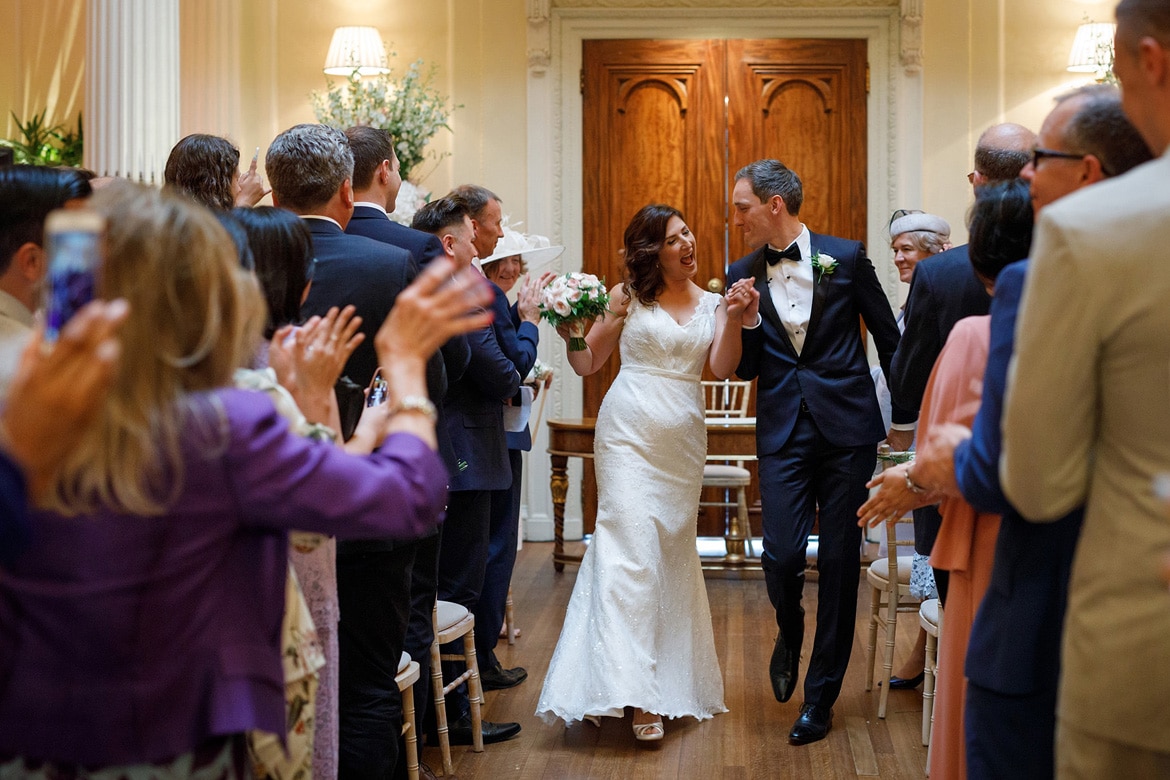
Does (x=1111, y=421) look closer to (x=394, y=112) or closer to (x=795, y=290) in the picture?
(x=795, y=290)

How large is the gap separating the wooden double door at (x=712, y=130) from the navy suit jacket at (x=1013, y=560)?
5.85 metres

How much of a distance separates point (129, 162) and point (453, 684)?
2.80 metres

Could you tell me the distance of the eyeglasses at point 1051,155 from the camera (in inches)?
78.7

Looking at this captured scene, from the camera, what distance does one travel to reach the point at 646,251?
4.59 metres

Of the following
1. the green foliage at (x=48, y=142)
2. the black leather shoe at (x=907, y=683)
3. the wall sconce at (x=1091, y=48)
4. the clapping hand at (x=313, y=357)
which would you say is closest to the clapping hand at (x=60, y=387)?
the clapping hand at (x=313, y=357)

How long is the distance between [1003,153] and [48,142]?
5828 millimetres

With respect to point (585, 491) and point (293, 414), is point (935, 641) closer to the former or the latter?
point (293, 414)

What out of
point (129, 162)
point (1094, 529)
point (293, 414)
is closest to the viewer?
point (1094, 529)

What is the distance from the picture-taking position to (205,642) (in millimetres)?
1583

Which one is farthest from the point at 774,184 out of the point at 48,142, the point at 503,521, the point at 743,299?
the point at 48,142

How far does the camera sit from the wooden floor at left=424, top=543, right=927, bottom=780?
156 inches

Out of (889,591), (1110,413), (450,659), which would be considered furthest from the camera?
(889,591)

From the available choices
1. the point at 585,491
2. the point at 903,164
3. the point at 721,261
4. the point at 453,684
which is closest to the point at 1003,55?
the point at 903,164

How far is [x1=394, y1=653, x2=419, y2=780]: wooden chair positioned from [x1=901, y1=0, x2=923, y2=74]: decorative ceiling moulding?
559cm
